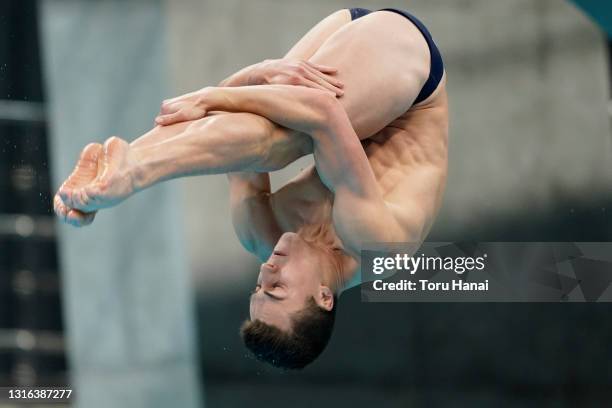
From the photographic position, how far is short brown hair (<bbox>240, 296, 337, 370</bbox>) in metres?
3.67

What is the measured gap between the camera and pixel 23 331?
7.09 meters

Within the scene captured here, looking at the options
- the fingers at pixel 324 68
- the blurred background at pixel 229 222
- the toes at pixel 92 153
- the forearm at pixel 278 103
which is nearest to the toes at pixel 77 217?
the toes at pixel 92 153

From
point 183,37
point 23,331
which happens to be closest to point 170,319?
point 23,331

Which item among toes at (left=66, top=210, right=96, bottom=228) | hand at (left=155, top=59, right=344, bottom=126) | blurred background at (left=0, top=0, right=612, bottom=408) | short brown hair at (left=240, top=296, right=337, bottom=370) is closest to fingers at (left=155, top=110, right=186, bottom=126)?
hand at (left=155, top=59, right=344, bottom=126)

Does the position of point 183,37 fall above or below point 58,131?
above

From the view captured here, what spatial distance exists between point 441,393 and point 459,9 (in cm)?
244

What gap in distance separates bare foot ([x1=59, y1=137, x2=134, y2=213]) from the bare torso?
0.79 m

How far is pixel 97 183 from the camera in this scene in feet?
10.4

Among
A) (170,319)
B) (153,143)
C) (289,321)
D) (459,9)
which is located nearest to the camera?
(153,143)

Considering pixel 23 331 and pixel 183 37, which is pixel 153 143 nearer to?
pixel 183 37

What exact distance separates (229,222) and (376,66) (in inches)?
130

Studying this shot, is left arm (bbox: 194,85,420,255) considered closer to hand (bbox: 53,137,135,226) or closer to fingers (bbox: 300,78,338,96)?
fingers (bbox: 300,78,338,96)

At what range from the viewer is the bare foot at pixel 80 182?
10.5 feet

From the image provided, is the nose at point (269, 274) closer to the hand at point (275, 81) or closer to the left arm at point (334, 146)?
the left arm at point (334, 146)
